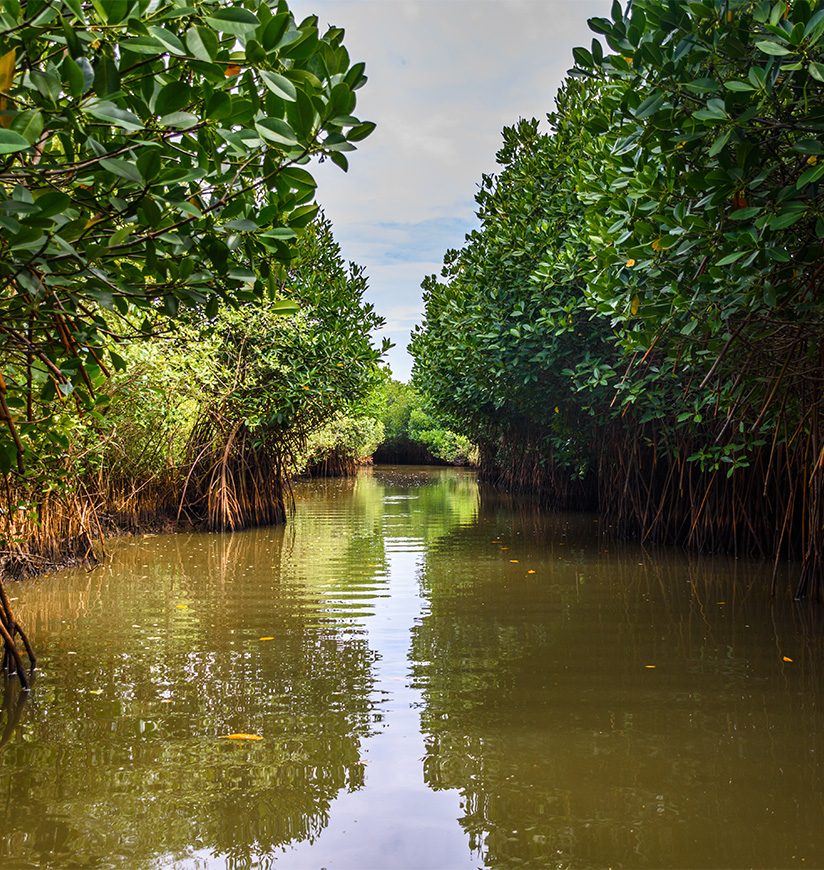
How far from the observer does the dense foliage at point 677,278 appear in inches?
142

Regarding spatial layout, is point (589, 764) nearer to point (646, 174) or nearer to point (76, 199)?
point (76, 199)

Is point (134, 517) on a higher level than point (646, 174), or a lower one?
lower

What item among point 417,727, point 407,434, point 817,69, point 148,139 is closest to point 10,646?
point 417,727

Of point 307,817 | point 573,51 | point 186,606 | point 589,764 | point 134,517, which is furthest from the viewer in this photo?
point 134,517

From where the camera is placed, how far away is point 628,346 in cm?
649

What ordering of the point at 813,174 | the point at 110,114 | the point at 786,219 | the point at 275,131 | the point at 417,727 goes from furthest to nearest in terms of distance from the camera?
1. the point at 417,727
2. the point at 786,219
3. the point at 813,174
4. the point at 275,131
5. the point at 110,114

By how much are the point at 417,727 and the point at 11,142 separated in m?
2.94

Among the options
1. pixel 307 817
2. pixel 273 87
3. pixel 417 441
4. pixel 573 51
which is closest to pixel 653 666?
pixel 307 817

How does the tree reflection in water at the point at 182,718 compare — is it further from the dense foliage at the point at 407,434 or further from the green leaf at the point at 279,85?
the dense foliage at the point at 407,434

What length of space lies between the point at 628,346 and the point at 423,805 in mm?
4260

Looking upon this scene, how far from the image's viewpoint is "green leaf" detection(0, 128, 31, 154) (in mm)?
1659

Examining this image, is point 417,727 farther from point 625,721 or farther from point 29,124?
point 29,124

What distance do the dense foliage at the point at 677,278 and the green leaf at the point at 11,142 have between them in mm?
2456

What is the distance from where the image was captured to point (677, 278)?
466 cm
